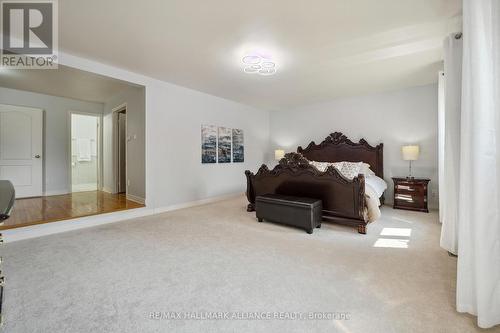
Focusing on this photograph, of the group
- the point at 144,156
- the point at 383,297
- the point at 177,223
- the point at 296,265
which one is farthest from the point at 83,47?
the point at 383,297

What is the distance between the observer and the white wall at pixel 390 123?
4.55 m

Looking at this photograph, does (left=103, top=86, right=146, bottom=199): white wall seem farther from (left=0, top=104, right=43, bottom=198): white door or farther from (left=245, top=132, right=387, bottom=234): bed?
(left=245, top=132, right=387, bottom=234): bed

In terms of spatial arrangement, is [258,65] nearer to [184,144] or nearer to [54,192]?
[184,144]

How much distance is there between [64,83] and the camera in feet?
14.8

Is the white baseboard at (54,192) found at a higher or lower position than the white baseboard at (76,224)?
higher

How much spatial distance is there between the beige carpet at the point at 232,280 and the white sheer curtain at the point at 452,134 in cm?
30

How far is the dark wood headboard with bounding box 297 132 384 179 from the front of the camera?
5020 millimetres

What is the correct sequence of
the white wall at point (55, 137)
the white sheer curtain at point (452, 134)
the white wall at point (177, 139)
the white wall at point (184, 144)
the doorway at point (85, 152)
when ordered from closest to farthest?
the white sheer curtain at point (452, 134) → the white wall at point (177, 139) → the white wall at point (184, 144) → the white wall at point (55, 137) → the doorway at point (85, 152)

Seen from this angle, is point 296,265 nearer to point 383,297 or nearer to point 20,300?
point 383,297

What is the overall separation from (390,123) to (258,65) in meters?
3.42

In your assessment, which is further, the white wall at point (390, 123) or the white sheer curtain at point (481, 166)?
the white wall at point (390, 123)

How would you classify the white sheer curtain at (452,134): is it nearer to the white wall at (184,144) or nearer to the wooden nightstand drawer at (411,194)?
the wooden nightstand drawer at (411,194)

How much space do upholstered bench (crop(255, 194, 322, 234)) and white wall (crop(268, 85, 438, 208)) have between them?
283 cm

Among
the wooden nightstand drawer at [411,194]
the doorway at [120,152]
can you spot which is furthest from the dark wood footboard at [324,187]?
the doorway at [120,152]
